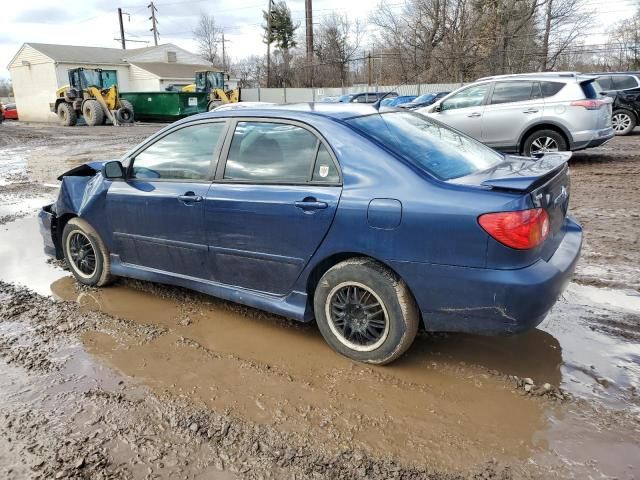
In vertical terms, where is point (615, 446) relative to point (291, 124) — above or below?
below

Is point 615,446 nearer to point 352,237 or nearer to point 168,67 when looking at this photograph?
point 352,237

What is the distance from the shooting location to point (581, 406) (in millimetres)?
2828

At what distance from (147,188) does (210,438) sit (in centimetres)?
213

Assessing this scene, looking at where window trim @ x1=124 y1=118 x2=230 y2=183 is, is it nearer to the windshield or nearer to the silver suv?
the silver suv

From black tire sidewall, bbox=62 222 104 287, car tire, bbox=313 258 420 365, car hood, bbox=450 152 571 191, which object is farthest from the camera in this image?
black tire sidewall, bbox=62 222 104 287

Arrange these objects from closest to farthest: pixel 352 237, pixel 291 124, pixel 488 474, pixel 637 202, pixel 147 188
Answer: pixel 488 474
pixel 352 237
pixel 291 124
pixel 147 188
pixel 637 202

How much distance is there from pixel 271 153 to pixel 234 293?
1.02 metres

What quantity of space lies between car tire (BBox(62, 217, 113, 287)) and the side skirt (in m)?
0.12

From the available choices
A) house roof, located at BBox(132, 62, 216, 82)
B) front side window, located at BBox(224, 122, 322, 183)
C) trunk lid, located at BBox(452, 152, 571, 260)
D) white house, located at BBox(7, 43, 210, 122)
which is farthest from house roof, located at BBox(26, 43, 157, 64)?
trunk lid, located at BBox(452, 152, 571, 260)

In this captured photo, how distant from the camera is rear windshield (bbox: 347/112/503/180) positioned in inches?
127

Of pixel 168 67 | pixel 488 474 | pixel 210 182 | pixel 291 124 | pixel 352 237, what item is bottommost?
pixel 488 474

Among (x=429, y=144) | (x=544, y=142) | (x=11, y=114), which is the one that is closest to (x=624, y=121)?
(x=544, y=142)

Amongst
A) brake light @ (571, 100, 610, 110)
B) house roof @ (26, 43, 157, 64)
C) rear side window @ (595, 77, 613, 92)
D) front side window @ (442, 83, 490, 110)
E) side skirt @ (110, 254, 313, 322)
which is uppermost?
house roof @ (26, 43, 157, 64)

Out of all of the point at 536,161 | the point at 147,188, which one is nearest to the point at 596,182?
the point at 536,161
